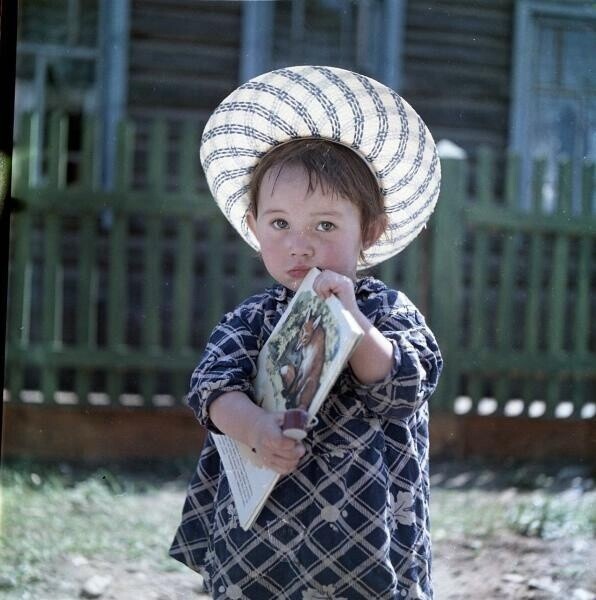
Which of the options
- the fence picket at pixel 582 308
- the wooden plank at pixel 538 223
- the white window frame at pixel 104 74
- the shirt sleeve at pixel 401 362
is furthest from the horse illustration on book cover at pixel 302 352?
the white window frame at pixel 104 74

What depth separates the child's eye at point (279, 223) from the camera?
5.43 feet

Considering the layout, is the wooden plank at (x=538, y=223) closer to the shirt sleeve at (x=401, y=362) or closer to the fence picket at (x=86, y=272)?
the fence picket at (x=86, y=272)

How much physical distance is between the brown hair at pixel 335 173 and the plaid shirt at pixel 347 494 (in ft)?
0.50

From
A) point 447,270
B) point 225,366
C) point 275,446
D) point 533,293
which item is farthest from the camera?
point 533,293

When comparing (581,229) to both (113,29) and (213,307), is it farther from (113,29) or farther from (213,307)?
(113,29)

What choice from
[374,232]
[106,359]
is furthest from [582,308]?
[374,232]

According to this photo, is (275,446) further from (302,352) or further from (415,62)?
(415,62)

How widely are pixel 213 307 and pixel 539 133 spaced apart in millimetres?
3633

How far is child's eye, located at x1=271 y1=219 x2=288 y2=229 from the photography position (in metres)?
1.66

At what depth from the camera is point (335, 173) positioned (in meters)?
1.66

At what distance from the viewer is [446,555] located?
10.9 ft

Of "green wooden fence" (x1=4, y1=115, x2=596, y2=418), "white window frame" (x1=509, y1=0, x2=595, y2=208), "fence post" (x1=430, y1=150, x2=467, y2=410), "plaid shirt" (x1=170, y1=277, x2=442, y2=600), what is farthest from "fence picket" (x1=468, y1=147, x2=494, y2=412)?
"plaid shirt" (x1=170, y1=277, x2=442, y2=600)

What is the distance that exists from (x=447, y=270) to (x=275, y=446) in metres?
3.66

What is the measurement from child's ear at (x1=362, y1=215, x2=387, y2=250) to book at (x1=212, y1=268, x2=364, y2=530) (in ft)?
0.80
